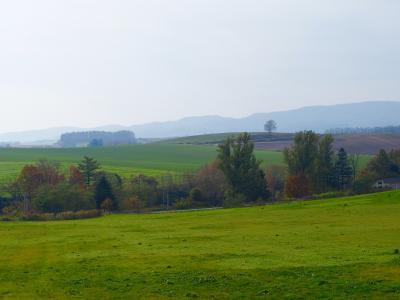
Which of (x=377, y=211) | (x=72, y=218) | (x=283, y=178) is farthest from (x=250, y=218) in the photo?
(x=283, y=178)

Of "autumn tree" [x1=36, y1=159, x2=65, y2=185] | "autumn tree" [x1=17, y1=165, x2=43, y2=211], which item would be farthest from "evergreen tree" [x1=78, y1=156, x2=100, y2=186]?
"autumn tree" [x1=17, y1=165, x2=43, y2=211]

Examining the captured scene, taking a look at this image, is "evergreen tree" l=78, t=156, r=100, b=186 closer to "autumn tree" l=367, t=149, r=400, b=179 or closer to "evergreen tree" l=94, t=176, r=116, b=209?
"evergreen tree" l=94, t=176, r=116, b=209

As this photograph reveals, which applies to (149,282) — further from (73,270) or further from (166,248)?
(166,248)

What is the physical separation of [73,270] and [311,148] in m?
Result: 80.8

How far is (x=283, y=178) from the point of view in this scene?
117m

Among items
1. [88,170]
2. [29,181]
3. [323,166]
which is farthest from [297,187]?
[29,181]

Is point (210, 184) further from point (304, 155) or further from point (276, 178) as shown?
point (304, 155)

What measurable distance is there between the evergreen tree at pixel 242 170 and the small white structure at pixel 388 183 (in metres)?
22.4

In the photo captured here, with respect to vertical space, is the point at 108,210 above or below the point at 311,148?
below

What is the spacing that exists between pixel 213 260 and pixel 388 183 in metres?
83.6

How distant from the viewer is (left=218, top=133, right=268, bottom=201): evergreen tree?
3851 inches

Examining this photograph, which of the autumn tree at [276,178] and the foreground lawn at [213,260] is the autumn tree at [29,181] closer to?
the autumn tree at [276,178]

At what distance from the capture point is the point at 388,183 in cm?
10800

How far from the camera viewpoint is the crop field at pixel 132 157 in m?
140
